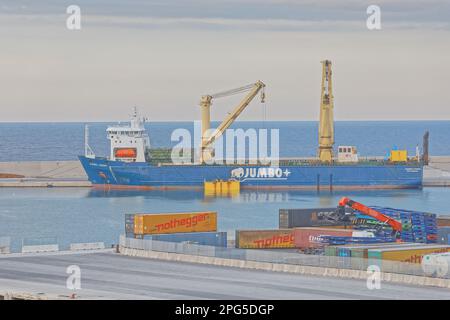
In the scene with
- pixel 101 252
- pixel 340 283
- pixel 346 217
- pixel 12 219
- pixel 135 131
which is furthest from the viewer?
pixel 135 131

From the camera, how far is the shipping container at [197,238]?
88812 mm

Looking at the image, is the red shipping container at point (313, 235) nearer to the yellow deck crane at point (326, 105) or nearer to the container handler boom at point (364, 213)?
the container handler boom at point (364, 213)

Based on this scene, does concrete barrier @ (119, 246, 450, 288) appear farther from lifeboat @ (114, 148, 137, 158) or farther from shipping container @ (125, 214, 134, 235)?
lifeboat @ (114, 148, 137, 158)

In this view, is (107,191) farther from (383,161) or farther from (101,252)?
(101,252)

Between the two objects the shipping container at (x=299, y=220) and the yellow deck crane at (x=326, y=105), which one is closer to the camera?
the shipping container at (x=299, y=220)

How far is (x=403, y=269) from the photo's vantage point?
7206 centimetres

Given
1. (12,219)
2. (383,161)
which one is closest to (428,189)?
(383,161)

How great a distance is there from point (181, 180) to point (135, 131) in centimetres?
903

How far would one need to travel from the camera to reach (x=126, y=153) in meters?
180

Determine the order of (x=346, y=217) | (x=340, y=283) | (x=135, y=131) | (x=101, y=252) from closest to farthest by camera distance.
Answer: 1. (x=340, y=283)
2. (x=101, y=252)
3. (x=346, y=217)
4. (x=135, y=131)

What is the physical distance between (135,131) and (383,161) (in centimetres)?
3273

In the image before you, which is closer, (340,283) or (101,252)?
(340,283)

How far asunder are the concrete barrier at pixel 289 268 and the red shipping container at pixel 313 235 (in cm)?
691

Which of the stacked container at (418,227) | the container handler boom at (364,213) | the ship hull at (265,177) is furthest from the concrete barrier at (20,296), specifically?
the ship hull at (265,177)
